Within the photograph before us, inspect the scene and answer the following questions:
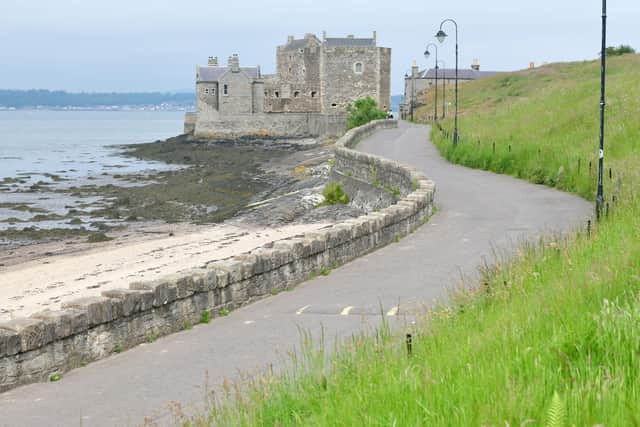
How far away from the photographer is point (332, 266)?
15.0 metres

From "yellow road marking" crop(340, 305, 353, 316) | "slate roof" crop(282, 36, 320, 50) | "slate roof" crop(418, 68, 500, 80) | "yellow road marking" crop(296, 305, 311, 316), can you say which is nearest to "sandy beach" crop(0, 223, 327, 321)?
"yellow road marking" crop(296, 305, 311, 316)

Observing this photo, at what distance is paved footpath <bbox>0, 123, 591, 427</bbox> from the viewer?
317 inches

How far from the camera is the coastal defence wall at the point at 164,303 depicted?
9047 mm

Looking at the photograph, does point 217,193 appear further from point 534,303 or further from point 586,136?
point 534,303

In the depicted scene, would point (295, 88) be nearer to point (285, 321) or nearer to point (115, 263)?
point (115, 263)

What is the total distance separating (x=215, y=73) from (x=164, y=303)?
85.7m

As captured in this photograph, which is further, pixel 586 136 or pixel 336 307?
pixel 586 136

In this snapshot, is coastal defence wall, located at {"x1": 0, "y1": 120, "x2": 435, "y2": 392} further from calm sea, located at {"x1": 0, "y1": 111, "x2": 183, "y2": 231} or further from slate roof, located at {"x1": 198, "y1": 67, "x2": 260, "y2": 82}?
slate roof, located at {"x1": 198, "y1": 67, "x2": 260, "y2": 82}

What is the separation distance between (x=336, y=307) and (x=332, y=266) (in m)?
3.25

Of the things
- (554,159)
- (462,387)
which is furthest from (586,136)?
(462,387)

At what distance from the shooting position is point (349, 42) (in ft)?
295

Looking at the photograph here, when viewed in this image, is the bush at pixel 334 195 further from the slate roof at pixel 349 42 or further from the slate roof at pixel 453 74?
the slate roof at pixel 453 74

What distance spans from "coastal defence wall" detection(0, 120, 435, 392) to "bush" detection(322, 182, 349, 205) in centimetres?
1539

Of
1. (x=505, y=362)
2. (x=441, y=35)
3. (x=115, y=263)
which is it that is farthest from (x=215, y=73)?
(x=505, y=362)
